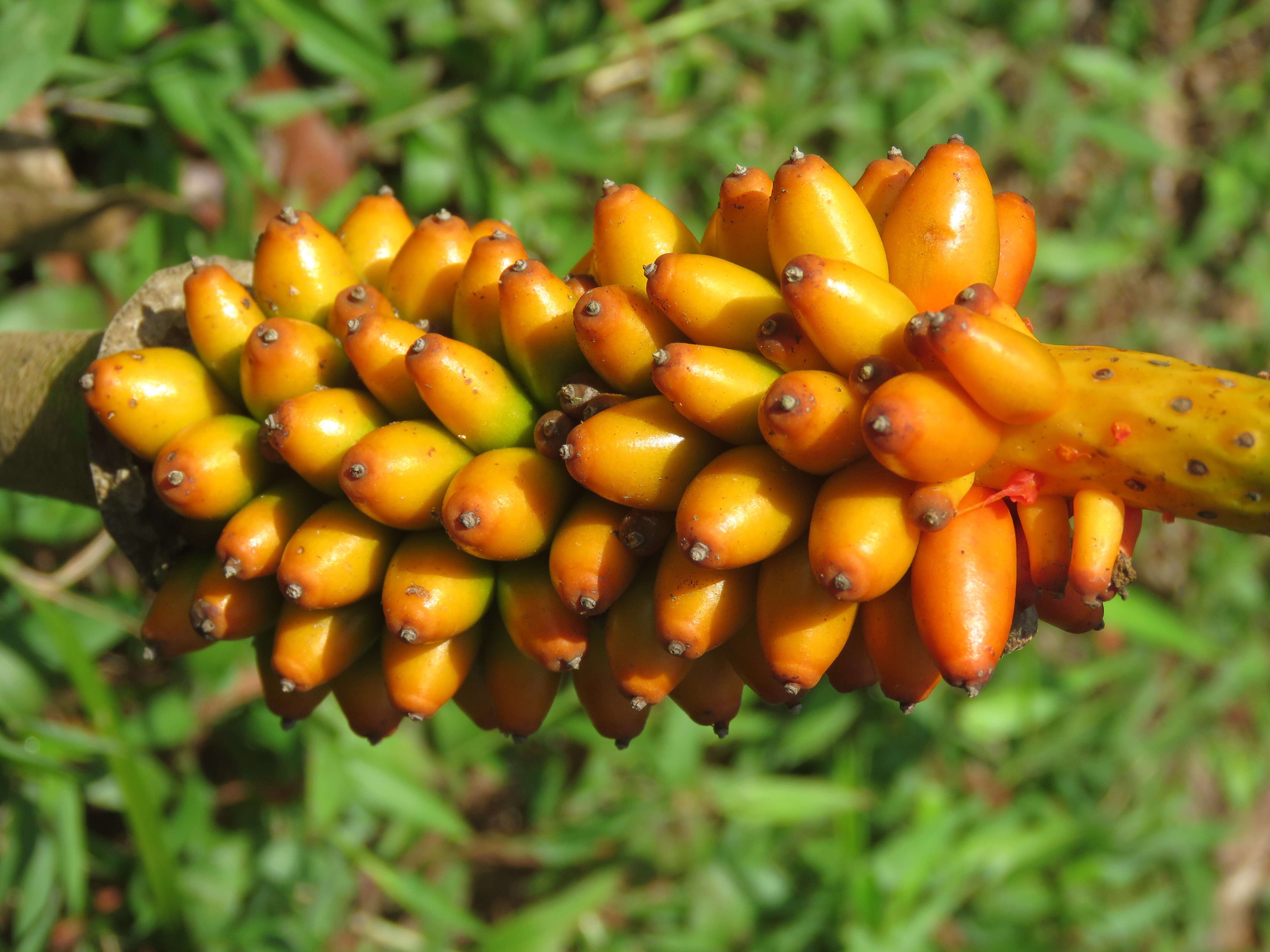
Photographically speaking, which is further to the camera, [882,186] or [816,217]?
[882,186]

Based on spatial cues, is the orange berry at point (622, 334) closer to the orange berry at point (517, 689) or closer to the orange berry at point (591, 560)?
the orange berry at point (591, 560)

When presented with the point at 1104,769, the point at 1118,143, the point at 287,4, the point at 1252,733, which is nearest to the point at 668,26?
the point at 287,4

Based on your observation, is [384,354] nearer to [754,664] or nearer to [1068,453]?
[754,664]

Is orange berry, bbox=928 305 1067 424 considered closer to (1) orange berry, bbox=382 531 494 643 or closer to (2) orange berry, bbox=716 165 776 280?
(2) orange berry, bbox=716 165 776 280

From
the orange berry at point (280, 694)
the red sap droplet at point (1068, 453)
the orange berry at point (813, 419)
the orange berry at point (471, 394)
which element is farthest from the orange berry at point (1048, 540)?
the orange berry at point (280, 694)

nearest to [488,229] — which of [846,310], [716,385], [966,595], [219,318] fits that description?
[219,318]

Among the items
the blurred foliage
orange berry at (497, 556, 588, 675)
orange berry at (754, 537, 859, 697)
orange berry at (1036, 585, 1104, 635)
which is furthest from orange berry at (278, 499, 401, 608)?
the blurred foliage

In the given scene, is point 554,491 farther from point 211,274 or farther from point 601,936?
point 601,936
